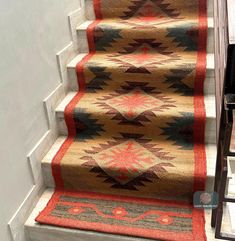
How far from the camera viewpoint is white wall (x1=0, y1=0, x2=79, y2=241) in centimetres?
156

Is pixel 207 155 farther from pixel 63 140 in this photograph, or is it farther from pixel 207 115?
pixel 63 140

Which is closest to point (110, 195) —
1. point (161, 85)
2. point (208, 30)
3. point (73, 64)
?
point (161, 85)

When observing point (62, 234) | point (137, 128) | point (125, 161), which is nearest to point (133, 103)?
point (137, 128)

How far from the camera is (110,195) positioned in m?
1.92

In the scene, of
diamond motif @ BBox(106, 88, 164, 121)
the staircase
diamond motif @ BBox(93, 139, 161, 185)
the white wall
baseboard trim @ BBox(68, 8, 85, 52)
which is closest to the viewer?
the white wall

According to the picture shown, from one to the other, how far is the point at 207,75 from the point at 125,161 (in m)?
0.76

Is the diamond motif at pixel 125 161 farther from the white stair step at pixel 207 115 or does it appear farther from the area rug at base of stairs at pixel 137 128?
the white stair step at pixel 207 115

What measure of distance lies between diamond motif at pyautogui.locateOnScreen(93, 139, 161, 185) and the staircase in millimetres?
298

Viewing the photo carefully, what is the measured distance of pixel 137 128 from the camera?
2049 millimetres

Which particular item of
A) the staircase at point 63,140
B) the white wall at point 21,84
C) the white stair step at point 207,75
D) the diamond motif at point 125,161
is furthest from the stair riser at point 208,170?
the white stair step at point 207,75

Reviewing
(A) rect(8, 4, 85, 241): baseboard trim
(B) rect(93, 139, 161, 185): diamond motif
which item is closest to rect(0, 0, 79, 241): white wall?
(A) rect(8, 4, 85, 241): baseboard trim

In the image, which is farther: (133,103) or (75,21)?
(75,21)

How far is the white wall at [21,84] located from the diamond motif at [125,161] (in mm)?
417

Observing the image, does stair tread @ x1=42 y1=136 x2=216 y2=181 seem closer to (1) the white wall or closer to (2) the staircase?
(2) the staircase
